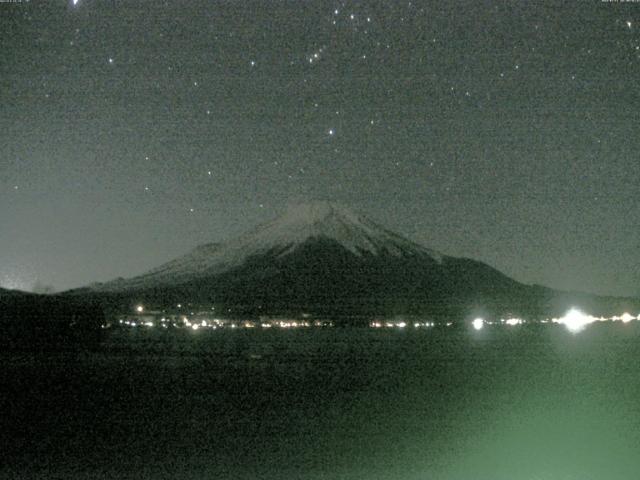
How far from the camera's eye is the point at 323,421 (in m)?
13.7

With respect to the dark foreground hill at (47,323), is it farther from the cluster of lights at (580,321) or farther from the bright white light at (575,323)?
the cluster of lights at (580,321)

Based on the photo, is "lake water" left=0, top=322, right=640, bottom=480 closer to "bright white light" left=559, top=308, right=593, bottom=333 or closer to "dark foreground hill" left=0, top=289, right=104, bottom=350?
"dark foreground hill" left=0, top=289, right=104, bottom=350

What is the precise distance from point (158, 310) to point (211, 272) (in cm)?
4826

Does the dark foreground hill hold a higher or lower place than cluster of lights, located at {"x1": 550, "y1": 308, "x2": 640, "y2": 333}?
higher

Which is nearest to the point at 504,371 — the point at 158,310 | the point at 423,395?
the point at 423,395

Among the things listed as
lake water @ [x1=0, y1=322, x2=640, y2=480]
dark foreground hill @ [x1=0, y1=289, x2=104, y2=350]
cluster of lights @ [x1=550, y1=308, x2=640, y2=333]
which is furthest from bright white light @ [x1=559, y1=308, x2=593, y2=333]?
lake water @ [x1=0, y1=322, x2=640, y2=480]

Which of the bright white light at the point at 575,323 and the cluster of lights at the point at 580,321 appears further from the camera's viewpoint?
the cluster of lights at the point at 580,321

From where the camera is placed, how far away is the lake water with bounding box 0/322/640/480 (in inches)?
402

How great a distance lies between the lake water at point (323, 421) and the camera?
33.5 feet

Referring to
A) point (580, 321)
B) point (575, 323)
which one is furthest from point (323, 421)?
point (580, 321)

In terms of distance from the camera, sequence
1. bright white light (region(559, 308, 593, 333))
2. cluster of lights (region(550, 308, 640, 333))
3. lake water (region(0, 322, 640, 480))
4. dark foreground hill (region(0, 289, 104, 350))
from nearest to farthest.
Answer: lake water (region(0, 322, 640, 480)) < dark foreground hill (region(0, 289, 104, 350)) < bright white light (region(559, 308, 593, 333)) < cluster of lights (region(550, 308, 640, 333))

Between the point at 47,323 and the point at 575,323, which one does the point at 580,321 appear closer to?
the point at 575,323

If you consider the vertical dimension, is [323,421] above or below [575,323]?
below

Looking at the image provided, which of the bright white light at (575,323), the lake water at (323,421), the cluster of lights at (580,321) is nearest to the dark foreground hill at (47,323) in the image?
the lake water at (323,421)
